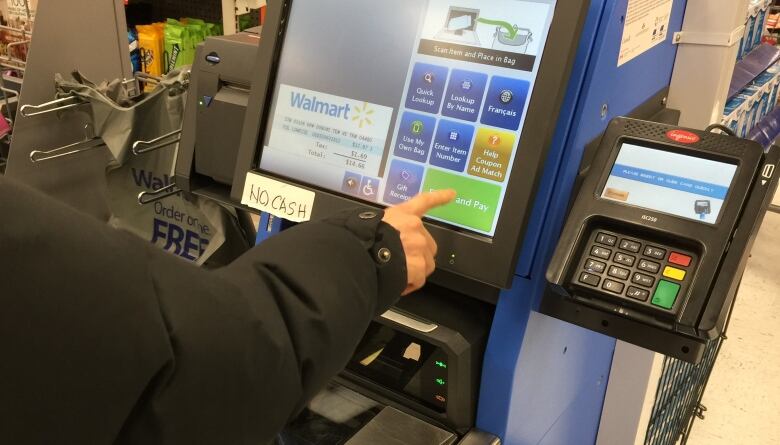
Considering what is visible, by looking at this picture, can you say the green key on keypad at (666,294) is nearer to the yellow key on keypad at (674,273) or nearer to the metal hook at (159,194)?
the yellow key on keypad at (674,273)

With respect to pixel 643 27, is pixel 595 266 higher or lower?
lower

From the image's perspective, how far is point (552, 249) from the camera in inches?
36.7

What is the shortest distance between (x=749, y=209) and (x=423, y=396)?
1.75 feet

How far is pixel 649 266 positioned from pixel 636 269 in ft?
0.05

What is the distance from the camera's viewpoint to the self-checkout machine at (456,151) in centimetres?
86

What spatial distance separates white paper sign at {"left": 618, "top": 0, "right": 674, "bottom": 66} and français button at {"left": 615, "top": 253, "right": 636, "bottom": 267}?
0.90 feet

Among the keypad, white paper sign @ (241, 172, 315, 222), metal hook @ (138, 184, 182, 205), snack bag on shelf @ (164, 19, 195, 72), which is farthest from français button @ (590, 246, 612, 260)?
snack bag on shelf @ (164, 19, 195, 72)

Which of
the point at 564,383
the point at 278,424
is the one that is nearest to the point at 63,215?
the point at 278,424

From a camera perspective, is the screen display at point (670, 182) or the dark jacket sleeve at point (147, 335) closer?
the dark jacket sleeve at point (147, 335)

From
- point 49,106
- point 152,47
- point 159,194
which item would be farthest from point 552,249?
point 152,47

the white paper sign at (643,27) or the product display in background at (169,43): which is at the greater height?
the white paper sign at (643,27)

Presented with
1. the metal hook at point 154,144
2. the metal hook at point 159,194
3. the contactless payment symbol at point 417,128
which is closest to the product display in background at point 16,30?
the metal hook at point 154,144

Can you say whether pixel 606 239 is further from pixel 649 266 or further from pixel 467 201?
pixel 467 201

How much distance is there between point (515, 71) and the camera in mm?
864
